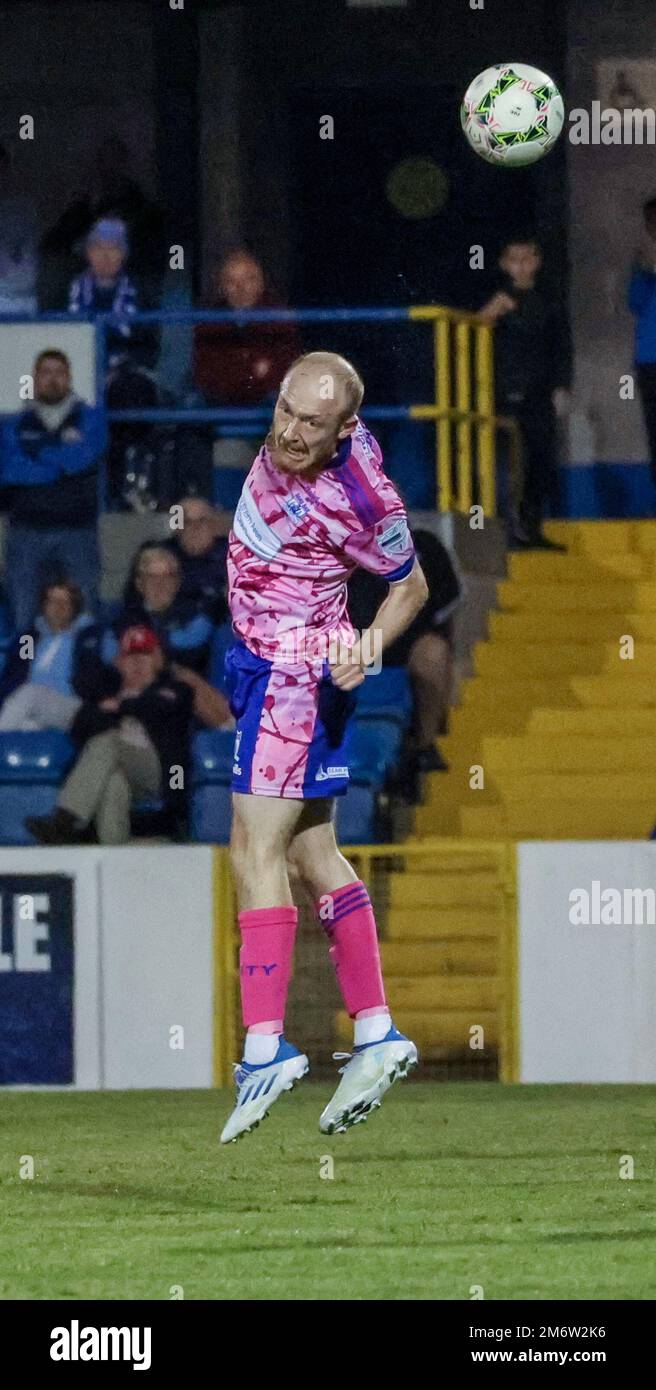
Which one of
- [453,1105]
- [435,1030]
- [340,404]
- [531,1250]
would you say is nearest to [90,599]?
[435,1030]

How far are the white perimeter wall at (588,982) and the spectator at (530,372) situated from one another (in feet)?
12.3

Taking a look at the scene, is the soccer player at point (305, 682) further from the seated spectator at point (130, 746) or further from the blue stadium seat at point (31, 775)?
the blue stadium seat at point (31, 775)

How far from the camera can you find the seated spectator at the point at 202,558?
1233 centimetres

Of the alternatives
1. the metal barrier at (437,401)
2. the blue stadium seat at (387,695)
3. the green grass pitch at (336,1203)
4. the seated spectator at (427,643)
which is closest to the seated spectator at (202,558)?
the seated spectator at (427,643)

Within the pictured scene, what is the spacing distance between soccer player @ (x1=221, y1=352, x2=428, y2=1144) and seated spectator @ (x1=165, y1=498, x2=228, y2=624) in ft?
17.4

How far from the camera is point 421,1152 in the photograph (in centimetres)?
789

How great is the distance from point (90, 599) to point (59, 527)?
42 cm

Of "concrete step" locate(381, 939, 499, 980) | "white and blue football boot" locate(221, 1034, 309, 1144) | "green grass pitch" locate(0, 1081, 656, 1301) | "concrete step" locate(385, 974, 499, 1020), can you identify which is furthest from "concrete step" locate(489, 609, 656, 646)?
"white and blue football boot" locate(221, 1034, 309, 1144)

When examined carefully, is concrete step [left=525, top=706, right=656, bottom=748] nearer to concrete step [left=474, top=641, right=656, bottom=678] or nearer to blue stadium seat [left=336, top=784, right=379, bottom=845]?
concrete step [left=474, top=641, right=656, bottom=678]

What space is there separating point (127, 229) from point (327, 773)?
23.5 ft

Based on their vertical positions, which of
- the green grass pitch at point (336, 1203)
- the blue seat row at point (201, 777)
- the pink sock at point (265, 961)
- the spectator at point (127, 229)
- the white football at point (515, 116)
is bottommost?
the green grass pitch at point (336, 1203)

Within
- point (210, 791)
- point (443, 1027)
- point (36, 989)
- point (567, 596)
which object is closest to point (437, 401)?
point (567, 596)

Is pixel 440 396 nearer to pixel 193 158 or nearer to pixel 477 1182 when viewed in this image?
pixel 193 158

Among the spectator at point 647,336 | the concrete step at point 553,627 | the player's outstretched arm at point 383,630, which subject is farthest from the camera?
the concrete step at point 553,627
